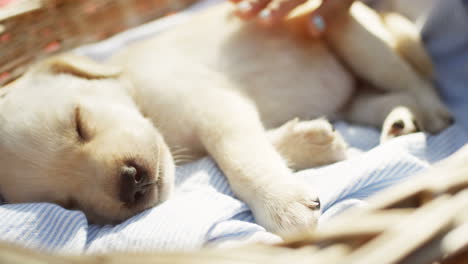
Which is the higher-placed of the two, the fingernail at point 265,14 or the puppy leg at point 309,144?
the fingernail at point 265,14

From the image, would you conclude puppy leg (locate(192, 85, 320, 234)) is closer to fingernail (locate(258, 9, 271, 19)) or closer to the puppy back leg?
fingernail (locate(258, 9, 271, 19))

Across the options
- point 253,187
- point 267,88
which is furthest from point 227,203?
point 267,88

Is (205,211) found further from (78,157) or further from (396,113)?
(396,113)

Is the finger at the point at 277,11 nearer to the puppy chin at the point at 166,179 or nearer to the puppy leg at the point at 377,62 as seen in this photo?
the puppy leg at the point at 377,62

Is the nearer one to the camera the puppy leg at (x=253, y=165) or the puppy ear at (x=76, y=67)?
the puppy leg at (x=253, y=165)

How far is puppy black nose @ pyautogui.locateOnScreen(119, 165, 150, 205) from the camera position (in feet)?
3.59

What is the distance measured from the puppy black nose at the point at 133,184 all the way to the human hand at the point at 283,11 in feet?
2.77

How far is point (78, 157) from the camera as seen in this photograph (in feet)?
3.73

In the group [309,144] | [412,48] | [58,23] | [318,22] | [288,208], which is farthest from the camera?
[58,23]

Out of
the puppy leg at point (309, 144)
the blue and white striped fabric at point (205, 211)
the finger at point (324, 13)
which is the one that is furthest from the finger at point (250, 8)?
the blue and white striped fabric at point (205, 211)

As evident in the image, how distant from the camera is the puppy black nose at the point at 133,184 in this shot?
1095 millimetres

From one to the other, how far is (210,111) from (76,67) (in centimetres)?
47

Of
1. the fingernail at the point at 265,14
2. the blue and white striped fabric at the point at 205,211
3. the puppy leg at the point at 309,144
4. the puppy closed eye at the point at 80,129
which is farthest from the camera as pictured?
the fingernail at the point at 265,14

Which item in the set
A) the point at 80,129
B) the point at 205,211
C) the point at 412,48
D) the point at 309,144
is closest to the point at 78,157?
the point at 80,129
